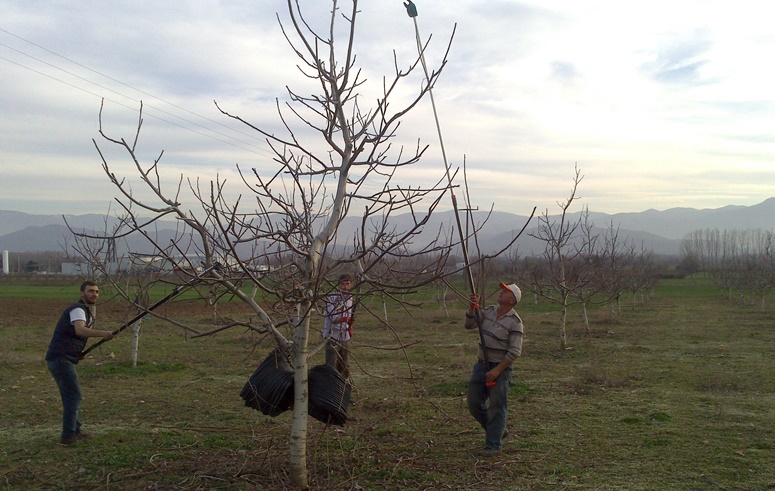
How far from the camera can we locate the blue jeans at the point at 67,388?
6.01 metres

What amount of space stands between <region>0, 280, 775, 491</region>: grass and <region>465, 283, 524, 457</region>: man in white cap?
0.29m

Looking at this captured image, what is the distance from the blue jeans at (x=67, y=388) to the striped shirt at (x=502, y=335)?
160 inches

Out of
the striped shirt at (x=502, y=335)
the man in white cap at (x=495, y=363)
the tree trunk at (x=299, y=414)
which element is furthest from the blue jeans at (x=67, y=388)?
the striped shirt at (x=502, y=335)

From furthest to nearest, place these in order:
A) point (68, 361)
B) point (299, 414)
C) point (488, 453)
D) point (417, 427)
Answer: point (417, 427)
point (68, 361)
point (488, 453)
point (299, 414)

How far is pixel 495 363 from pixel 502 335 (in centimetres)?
29

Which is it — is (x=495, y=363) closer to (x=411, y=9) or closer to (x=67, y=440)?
(x=411, y=9)

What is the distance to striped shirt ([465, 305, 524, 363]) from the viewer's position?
5809 millimetres

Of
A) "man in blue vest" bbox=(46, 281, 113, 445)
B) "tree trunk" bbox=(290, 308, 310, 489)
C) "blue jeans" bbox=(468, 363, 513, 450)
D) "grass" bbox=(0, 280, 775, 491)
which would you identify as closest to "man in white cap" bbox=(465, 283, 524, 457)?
"blue jeans" bbox=(468, 363, 513, 450)

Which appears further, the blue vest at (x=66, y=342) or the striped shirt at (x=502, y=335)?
the blue vest at (x=66, y=342)

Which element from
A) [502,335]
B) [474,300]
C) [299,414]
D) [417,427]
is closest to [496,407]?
[502,335]

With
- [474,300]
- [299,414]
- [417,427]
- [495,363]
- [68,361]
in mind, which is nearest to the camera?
[299,414]

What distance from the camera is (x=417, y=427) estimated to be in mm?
6879

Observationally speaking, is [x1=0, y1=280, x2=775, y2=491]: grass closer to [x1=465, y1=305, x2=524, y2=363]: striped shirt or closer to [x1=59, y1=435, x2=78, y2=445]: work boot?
[x1=59, y1=435, x2=78, y2=445]: work boot

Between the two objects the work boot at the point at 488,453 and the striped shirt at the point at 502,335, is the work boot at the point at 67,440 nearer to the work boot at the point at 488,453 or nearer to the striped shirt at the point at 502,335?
the work boot at the point at 488,453
